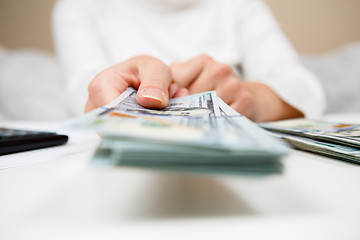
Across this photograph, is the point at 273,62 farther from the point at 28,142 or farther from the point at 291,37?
the point at 291,37

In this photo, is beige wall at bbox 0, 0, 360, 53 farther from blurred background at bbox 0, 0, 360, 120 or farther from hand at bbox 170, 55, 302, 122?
hand at bbox 170, 55, 302, 122

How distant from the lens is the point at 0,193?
25 cm

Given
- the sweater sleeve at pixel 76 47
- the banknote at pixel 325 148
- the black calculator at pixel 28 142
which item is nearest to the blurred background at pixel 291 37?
the sweater sleeve at pixel 76 47

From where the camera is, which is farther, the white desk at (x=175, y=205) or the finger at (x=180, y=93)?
the finger at (x=180, y=93)

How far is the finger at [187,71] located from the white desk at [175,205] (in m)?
0.28

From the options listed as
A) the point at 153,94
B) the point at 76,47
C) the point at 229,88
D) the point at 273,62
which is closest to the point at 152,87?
the point at 153,94

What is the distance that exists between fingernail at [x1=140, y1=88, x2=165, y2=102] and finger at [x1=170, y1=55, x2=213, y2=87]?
0.20m

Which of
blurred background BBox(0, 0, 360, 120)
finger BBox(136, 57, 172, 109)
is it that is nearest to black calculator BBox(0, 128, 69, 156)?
finger BBox(136, 57, 172, 109)

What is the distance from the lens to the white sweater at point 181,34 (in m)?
0.96

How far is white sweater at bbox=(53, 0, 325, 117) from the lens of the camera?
957 millimetres

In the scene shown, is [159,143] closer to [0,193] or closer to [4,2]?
[0,193]

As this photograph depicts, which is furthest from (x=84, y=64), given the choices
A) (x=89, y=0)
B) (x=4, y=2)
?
(x=4, y=2)

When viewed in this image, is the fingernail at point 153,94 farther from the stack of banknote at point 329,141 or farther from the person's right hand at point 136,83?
the stack of banknote at point 329,141

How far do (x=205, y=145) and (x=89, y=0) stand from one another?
1097mm
